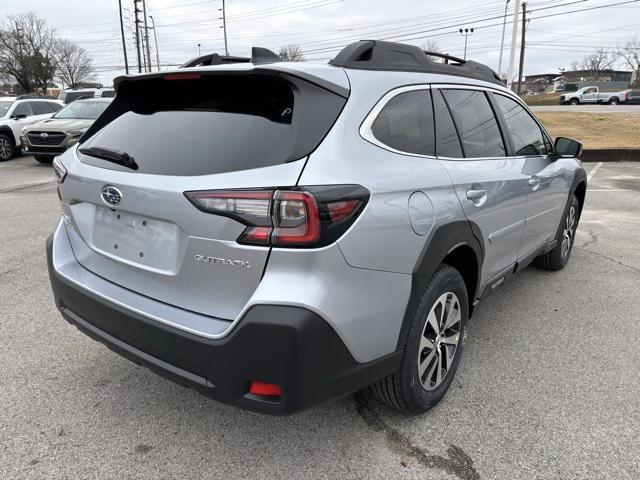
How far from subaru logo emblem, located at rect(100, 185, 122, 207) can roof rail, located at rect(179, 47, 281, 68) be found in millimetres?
876

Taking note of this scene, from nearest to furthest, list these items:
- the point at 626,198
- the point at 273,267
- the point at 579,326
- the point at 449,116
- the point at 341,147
Answer: the point at 273,267, the point at 341,147, the point at 449,116, the point at 579,326, the point at 626,198

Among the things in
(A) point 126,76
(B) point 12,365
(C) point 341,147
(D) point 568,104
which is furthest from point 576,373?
(D) point 568,104

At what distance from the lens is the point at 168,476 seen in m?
2.17

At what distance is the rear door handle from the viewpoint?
2.66 meters

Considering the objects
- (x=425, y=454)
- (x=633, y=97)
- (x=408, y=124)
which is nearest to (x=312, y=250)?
(x=408, y=124)

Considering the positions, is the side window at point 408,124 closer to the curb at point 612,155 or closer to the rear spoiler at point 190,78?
the rear spoiler at point 190,78

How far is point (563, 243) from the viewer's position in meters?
4.86

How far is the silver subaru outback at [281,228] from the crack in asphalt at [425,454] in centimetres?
15

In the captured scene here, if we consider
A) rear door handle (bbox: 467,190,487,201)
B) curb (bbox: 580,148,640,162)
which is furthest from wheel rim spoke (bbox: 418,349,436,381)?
curb (bbox: 580,148,640,162)

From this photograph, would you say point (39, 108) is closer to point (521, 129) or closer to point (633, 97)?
point (521, 129)

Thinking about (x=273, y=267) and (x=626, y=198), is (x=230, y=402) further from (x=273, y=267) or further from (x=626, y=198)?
(x=626, y=198)

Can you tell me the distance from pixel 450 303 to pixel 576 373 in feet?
3.54

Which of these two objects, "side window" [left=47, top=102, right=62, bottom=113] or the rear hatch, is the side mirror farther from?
"side window" [left=47, top=102, right=62, bottom=113]

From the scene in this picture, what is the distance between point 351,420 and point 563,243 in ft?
10.9
